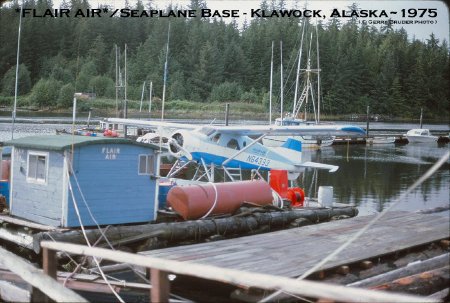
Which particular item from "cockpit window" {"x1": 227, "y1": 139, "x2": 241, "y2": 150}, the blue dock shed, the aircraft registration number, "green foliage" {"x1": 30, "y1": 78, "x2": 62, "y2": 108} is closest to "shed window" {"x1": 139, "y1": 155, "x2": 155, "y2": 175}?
the blue dock shed

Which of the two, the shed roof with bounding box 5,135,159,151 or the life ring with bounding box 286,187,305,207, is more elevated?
the shed roof with bounding box 5,135,159,151

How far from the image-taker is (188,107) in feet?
310

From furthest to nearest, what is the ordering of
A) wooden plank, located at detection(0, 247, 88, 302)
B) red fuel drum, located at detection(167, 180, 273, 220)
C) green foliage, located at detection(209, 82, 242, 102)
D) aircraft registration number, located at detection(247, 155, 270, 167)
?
Answer: 1. green foliage, located at detection(209, 82, 242, 102)
2. aircraft registration number, located at detection(247, 155, 270, 167)
3. red fuel drum, located at detection(167, 180, 273, 220)
4. wooden plank, located at detection(0, 247, 88, 302)

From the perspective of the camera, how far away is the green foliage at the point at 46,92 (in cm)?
9181

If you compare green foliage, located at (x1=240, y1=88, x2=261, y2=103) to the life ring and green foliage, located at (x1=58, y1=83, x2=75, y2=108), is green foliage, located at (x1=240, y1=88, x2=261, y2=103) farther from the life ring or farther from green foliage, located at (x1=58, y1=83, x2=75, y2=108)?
the life ring

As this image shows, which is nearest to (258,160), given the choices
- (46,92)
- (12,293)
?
(12,293)

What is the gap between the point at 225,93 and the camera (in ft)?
330

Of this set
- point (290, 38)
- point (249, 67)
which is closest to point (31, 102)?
point (249, 67)

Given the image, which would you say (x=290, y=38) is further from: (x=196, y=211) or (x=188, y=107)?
(x=196, y=211)

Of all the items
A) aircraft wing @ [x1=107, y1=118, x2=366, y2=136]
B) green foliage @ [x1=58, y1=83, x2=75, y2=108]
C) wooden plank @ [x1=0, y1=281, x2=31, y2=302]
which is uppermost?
green foliage @ [x1=58, y1=83, x2=75, y2=108]

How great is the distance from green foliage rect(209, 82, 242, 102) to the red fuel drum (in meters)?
86.0

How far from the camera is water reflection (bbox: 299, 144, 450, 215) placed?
1030 inches

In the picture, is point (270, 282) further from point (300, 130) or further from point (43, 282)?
point (300, 130)

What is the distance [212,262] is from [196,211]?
4.41m
